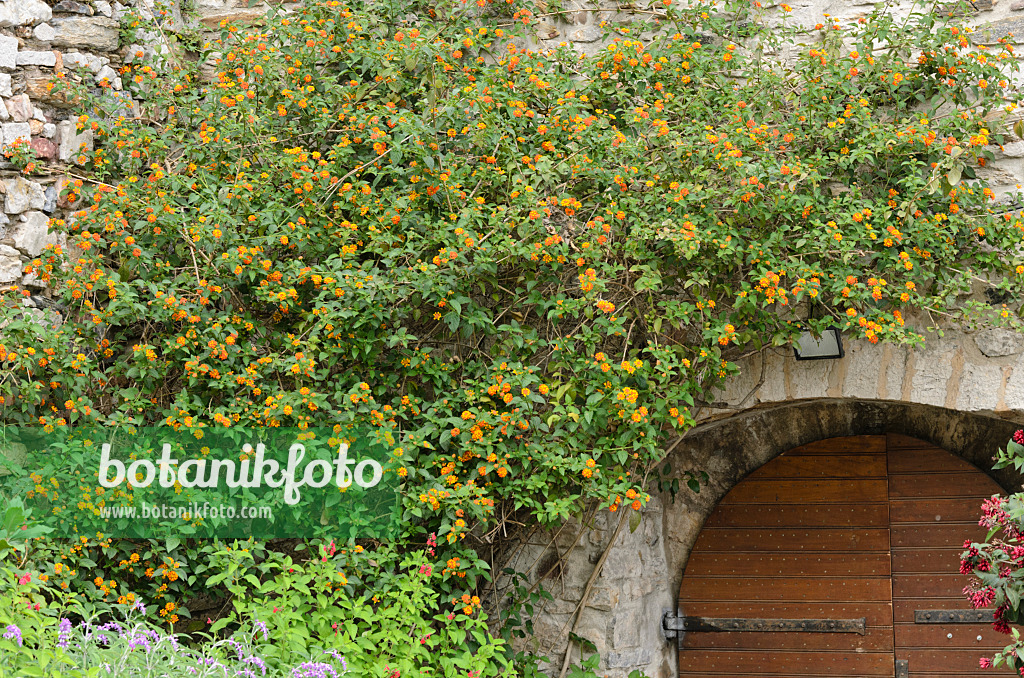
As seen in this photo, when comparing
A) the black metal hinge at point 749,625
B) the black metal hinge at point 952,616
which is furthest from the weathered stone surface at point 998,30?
the black metal hinge at point 749,625

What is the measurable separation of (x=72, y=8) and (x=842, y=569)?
3884mm

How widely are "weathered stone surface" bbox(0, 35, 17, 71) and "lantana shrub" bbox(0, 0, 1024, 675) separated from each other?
0.19 metres

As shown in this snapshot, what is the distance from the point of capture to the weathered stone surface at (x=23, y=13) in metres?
3.25

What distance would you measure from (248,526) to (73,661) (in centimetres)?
118

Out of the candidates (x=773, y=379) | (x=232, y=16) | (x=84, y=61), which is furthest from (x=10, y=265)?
(x=773, y=379)

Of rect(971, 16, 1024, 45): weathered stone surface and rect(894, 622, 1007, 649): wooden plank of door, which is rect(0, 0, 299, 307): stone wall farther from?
rect(894, 622, 1007, 649): wooden plank of door

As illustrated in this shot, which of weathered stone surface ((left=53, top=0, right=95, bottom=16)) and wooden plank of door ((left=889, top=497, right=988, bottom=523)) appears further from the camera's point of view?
wooden plank of door ((left=889, top=497, right=988, bottom=523))

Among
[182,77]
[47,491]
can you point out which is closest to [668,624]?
[47,491]

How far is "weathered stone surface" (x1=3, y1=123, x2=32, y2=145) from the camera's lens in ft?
10.5

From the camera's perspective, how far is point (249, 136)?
3441 mm

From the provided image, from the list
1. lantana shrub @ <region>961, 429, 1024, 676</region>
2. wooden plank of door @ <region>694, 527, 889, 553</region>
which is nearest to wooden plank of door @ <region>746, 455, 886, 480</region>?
wooden plank of door @ <region>694, 527, 889, 553</region>

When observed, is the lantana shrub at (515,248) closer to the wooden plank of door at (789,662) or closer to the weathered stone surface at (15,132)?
the weathered stone surface at (15,132)

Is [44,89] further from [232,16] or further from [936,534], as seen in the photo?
[936,534]

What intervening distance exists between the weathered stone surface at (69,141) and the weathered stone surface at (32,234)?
284 millimetres
